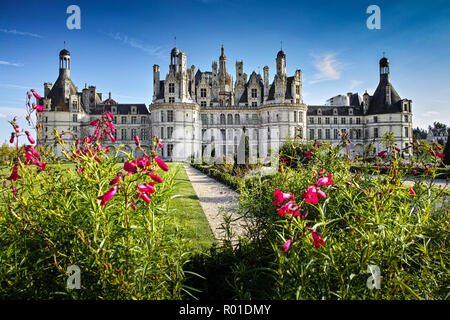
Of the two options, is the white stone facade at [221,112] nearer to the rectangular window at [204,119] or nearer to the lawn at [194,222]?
the rectangular window at [204,119]

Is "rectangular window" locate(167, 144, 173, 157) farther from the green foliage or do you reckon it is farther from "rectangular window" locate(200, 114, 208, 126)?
the green foliage

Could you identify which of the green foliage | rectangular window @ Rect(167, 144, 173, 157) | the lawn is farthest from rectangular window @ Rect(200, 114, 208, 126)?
the green foliage

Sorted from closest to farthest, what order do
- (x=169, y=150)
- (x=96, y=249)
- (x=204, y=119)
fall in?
(x=96, y=249) < (x=169, y=150) < (x=204, y=119)

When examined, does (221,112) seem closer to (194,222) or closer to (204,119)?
(204,119)

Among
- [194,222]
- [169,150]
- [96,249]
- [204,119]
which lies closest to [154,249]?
[96,249]

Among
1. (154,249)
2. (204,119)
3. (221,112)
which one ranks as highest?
(221,112)

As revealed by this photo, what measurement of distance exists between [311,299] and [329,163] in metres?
2.55

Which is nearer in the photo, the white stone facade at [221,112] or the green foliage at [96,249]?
the green foliage at [96,249]

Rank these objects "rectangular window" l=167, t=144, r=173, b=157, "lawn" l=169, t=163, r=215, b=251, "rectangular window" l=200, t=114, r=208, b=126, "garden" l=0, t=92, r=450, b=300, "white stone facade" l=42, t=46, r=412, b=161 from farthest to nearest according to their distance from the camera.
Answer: "rectangular window" l=200, t=114, r=208, b=126 < "white stone facade" l=42, t=46, r=412, b=161 < "rectangular window" l=167, t=144, r=173, b=157 < "lawn" l=169, t=163, r=215, b=251 < "garden" l=0, t=92, r=450, b=300

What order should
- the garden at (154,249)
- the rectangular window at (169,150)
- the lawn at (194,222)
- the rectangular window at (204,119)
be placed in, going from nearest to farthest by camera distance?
the garden at (154,249) → the lawn at (194,222) → the rectangular window at (169,150) → the rectangular window at (204,119)

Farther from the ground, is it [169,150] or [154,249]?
[169,150]

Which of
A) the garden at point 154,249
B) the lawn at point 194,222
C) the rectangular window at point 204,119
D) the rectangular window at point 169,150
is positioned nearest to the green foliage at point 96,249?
the garden at point 154,249
